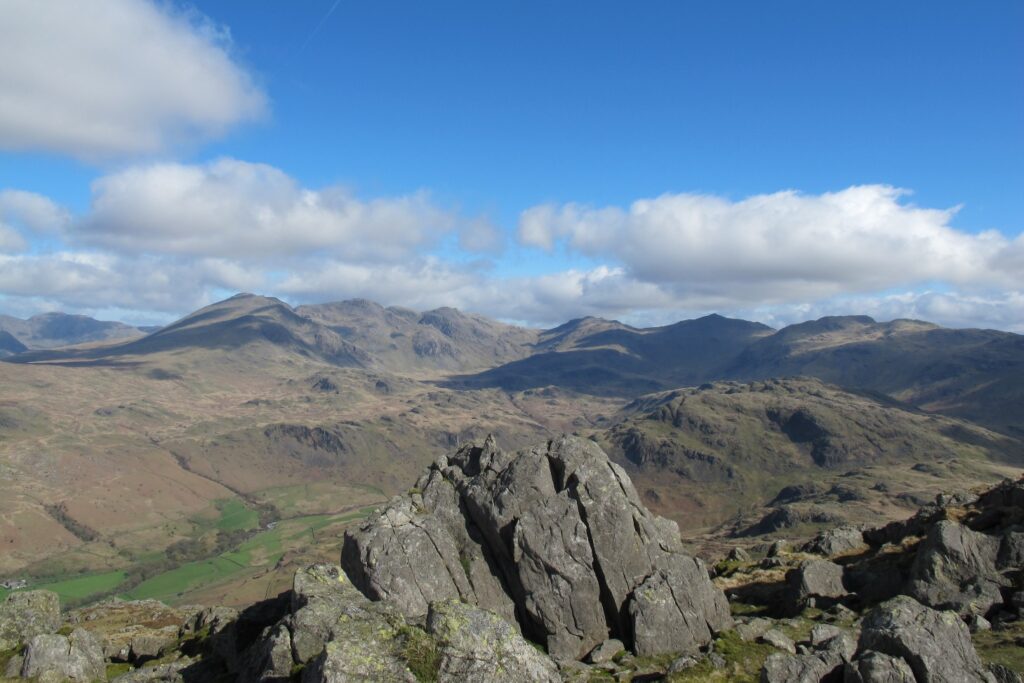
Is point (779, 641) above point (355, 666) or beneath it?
beneath

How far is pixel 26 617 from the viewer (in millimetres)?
40406

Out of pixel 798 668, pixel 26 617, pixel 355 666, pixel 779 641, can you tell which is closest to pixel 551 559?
pixel 779 641

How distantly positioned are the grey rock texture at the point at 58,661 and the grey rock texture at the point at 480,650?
2520 centimetres

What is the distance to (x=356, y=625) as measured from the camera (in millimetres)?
23062

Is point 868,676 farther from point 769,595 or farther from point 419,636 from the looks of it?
point 769,595

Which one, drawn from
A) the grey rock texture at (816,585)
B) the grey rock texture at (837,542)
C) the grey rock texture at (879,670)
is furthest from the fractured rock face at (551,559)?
the grey rock texture at (837,542)

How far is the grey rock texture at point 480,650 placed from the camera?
821 inches

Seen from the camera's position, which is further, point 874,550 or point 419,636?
point 874,550

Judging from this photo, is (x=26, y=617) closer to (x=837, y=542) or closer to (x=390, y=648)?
(x=390, y=648)

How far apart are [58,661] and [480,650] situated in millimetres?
28350

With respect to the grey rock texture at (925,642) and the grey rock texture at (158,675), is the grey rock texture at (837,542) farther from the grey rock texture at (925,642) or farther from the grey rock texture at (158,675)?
the grey rock texture at (158,675)

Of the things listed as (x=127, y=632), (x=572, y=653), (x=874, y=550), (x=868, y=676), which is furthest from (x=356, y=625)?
(x=874, y=550)

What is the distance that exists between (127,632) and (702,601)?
168 ft

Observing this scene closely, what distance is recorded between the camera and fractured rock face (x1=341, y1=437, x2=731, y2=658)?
45.9 m
